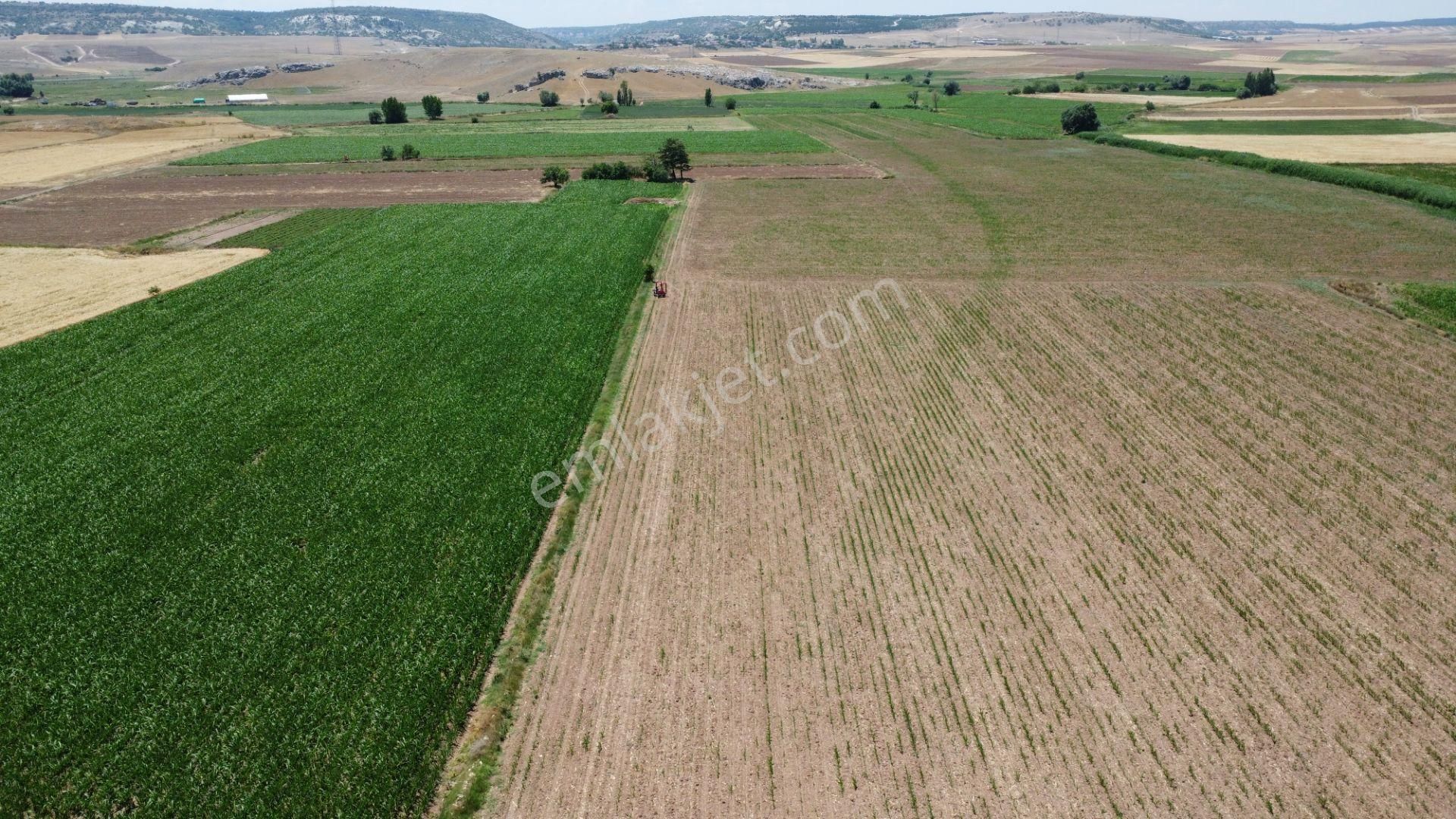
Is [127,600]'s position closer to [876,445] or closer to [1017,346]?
[876,445]

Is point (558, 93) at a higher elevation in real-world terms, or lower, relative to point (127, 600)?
higher

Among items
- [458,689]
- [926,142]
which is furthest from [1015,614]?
[926,142]

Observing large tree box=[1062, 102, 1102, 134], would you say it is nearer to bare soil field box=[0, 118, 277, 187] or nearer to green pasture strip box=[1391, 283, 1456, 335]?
green pasture strip box=[1391, 283, 1456, 335]

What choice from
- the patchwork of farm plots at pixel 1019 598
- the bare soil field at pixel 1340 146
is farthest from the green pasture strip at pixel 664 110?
the patchwork of farm plots at pixel 1019 598

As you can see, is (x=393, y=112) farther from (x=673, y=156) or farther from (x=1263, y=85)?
(x=1263, y=85)

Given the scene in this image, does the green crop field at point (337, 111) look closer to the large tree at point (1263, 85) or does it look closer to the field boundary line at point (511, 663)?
the field boundary line at point (511, 663)

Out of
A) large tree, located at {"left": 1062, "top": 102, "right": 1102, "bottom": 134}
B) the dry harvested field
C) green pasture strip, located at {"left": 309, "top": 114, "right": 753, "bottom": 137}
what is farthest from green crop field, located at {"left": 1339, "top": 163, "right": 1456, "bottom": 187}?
green pasture strip, located at {"left": 309, "top": 114, "right": 753, "bottom": 137}
